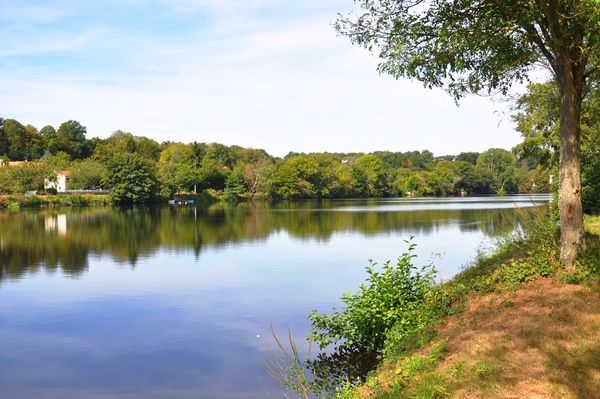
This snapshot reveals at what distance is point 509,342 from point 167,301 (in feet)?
43.0

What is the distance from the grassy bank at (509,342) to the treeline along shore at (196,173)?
79838 mm

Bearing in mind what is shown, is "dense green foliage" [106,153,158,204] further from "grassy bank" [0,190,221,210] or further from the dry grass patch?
the dry grass patch

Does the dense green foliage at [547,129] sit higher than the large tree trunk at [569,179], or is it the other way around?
the dense green foliage at [547,129]

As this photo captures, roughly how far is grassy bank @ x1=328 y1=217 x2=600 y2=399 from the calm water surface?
10.9ft

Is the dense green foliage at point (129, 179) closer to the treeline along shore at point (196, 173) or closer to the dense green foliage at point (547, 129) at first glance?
the treeline along shore at point (196, 173)

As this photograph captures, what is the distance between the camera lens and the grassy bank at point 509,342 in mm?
6672

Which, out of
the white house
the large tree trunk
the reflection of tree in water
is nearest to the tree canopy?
the large tree trunk

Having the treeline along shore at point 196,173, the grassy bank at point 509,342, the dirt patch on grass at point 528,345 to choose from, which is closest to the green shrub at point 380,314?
the grassy bank at point 509,342

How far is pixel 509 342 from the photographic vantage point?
7809 mm

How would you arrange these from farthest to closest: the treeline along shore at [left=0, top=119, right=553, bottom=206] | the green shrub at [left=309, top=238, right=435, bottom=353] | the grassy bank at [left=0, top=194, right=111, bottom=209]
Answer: the treeline along shore at [left=0, top=119, right=553, bottom=206] < the grassy bank at [left=0, top=194, right=111, bottom=209] < the green shrub at [left=309, top=238, right=435, bottom=353]

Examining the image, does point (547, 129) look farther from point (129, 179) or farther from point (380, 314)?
point (129, 179)

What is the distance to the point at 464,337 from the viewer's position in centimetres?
851

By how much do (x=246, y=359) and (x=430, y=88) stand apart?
25.8 ft

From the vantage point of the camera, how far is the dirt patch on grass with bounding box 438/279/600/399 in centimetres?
650
